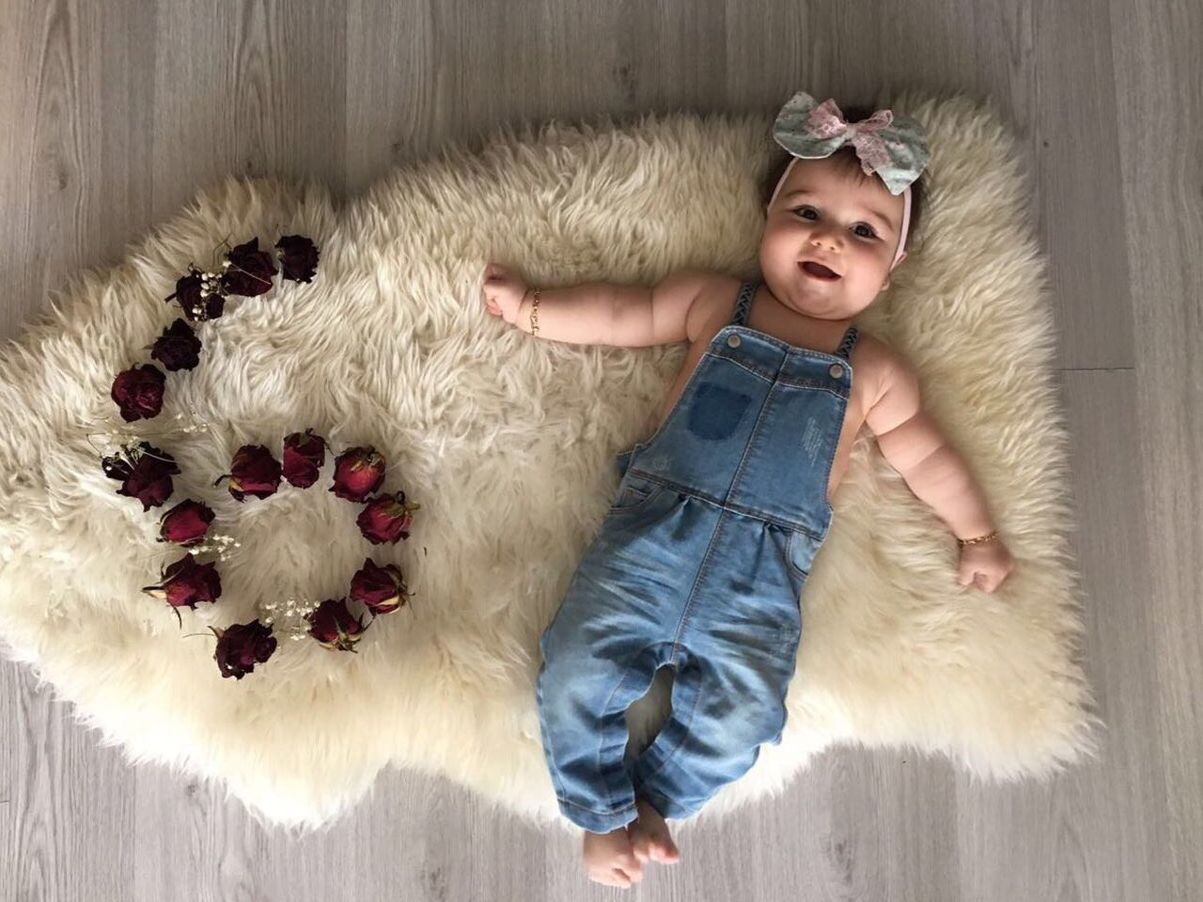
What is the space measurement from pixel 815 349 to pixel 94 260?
1103mm

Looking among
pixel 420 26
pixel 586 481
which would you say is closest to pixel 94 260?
pixel 420 26

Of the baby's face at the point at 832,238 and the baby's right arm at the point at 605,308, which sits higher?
the baby's face at the point at 832,238

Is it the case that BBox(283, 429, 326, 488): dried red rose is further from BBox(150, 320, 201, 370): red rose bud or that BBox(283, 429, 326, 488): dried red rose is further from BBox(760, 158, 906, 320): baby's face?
BBox(760, 158, 906, 320): baby's face

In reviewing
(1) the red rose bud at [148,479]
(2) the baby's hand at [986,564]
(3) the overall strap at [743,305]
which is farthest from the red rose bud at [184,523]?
(2) the baby's hand at [986,564]

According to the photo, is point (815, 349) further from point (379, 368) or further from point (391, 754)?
point (391, 754)

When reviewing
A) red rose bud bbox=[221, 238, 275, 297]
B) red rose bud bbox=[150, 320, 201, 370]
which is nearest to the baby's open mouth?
red rose bud bbox=[221, 238, 275, 297]

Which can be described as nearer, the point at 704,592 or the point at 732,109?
the point at 704,592

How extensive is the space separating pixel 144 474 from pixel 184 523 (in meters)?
0.09

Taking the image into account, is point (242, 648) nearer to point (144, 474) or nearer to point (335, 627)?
point (335, 627)

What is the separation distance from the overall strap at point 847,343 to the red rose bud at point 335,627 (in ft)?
2.52

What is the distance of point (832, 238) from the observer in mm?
1107

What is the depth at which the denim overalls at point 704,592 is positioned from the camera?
1.12 meters

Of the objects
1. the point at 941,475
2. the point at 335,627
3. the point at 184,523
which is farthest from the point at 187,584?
the point at 941,475

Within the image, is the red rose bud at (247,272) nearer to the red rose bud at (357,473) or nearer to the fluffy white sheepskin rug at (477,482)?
the fluffy white sheepskin rug at (477,482)
